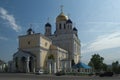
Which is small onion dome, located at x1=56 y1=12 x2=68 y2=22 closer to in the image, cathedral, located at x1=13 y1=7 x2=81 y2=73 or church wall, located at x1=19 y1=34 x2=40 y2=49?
cathedral, located at x1=13 y1=7 x2=81 y2=73

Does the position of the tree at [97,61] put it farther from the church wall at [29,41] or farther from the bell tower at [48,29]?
the church wall at [29,41]

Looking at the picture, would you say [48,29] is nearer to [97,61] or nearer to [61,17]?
[61,17]

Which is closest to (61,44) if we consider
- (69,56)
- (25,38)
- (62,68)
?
(69,56)

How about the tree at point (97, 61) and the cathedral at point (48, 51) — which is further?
the tree at point (97, 61)

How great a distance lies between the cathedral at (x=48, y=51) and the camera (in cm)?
7200

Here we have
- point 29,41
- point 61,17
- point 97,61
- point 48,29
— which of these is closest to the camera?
point 29,41

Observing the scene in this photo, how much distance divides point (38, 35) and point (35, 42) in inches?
91.7

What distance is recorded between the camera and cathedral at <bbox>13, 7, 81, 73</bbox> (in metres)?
72.0

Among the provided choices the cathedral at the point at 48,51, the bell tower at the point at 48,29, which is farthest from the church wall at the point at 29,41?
the bell tower at the point at 48,29

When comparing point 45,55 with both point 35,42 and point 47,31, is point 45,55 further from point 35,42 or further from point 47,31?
point 47,31

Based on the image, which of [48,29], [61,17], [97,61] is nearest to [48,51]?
[48,29]

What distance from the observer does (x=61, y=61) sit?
82.6 meters

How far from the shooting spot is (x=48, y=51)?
3125 inches

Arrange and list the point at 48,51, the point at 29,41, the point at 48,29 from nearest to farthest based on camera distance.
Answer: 1. the point at 29,41
2. the point at 48,51
3. the point at 48,29
